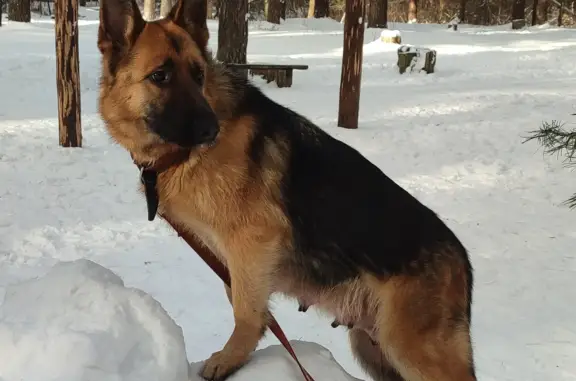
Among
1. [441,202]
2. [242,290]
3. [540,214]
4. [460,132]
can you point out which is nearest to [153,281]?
[242,290]

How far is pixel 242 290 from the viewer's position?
8.86 ft

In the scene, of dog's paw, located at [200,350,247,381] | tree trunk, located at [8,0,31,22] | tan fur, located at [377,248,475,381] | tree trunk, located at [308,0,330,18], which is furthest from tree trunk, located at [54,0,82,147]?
tree trunk, located at [308,0,330,18]

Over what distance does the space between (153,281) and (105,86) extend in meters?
2.78

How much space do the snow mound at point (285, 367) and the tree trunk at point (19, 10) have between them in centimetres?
2216

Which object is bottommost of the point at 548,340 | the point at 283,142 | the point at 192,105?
the point at 548,340

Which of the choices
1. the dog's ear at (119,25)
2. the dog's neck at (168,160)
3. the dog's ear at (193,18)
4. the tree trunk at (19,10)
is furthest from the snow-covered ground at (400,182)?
the tree trunk at (19,10)

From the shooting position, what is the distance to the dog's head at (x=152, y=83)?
255 cm

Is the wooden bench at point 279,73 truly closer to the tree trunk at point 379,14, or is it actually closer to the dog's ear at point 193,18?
the dog's ear at point 193,18

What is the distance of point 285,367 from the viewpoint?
8.38 ft

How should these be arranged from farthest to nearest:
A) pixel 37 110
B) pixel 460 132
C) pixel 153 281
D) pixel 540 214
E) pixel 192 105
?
pixel 37 110 → pixel 460 132 → pixel 540 214 → pixel 153 281 → pixel 192 105

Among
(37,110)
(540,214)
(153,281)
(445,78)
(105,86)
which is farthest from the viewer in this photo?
(445,78)

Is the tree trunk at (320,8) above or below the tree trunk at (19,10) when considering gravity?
above

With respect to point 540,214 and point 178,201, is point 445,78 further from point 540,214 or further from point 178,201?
point 178,201

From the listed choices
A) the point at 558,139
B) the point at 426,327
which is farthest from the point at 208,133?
the point at 558,139
